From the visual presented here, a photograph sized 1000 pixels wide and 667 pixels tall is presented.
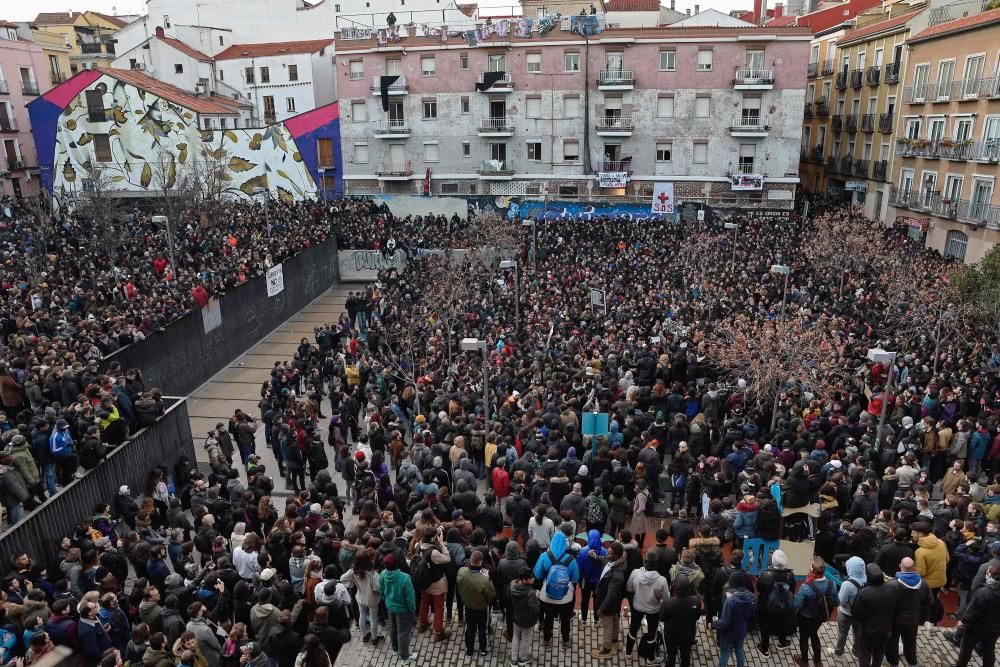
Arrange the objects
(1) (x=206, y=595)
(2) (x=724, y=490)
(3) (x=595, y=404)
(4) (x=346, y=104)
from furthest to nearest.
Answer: (4) (x=346, y=104) → (3) (x=595, y=404) → (2) (x=724, y=490) → (1) (x=206, y=595)

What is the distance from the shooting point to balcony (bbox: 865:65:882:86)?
116 feet

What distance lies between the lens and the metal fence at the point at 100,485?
391 inches

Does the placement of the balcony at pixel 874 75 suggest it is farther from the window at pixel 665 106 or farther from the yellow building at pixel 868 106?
the window at pixel 665 106

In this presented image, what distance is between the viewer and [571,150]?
38781 mm

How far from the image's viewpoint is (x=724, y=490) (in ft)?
36.6

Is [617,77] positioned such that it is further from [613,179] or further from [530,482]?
[530,482]

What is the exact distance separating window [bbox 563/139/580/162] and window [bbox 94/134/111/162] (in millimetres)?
25242

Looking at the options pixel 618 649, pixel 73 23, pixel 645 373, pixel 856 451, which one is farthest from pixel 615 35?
pixel 73 23

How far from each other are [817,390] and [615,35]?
2815 cm

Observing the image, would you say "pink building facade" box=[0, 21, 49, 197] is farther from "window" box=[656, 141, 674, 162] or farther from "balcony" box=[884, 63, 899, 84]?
"balcony" box=[884, 63, 899, 84]

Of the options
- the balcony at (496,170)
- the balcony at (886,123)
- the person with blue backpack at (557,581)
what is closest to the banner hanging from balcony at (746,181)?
the balcony at (886,123)

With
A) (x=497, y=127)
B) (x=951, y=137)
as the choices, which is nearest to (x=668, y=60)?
(x=497, y=127)

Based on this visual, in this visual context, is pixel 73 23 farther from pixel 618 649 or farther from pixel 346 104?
pixel 618 649

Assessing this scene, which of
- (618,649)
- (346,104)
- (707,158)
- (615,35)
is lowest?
(618,649)
